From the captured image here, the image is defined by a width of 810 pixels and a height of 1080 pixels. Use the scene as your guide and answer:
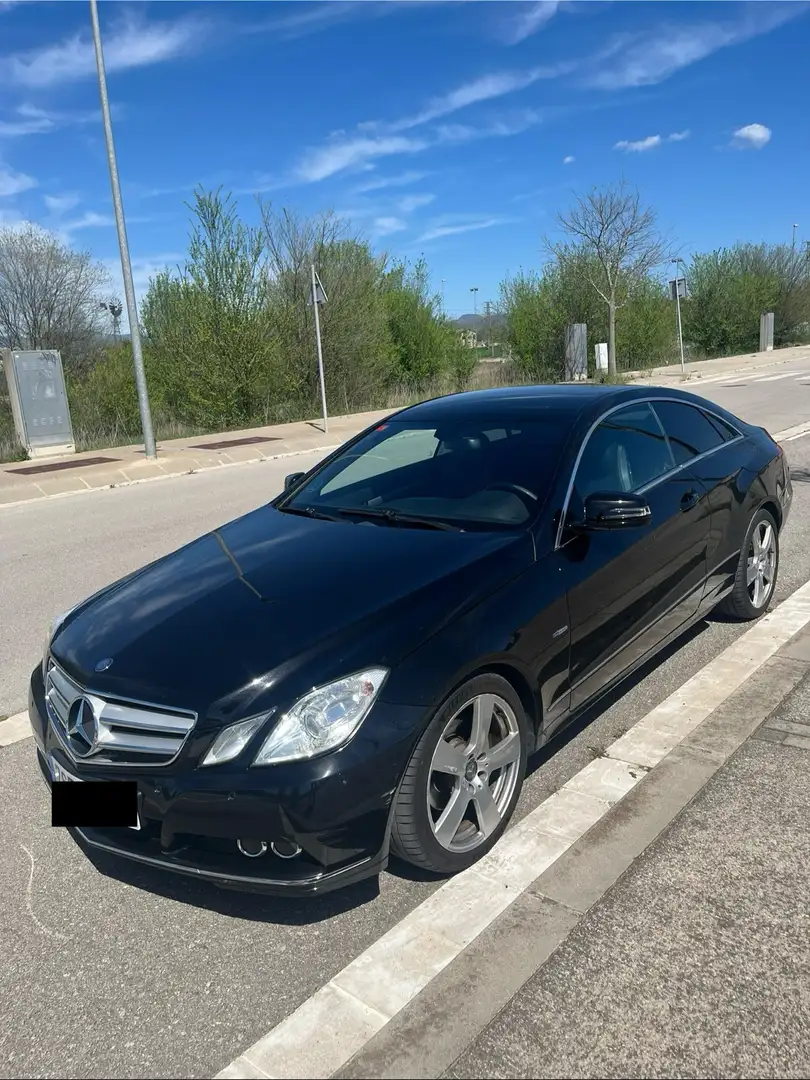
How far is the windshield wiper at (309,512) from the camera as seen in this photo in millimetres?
3791

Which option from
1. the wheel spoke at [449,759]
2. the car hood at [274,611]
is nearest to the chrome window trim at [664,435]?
the car hood at [274,611]

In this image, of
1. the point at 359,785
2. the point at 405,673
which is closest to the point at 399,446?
the point at 405,673

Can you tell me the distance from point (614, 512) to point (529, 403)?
1.02 meters

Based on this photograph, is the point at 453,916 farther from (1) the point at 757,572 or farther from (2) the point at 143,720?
(1) the point at 757,572

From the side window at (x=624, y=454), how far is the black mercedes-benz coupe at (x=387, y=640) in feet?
0.05

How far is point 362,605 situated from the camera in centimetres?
279

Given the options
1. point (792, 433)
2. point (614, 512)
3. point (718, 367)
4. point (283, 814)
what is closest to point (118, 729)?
point (283, 814)

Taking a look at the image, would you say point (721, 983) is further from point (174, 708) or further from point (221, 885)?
point (174, 708)

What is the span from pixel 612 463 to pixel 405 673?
1.78m

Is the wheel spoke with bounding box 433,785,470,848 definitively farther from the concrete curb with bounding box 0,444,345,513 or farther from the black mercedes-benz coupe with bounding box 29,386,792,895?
the concrete curb with bounding box 0,444,345,513

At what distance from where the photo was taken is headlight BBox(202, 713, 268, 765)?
2.40 metres

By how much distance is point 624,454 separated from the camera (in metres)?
4.00

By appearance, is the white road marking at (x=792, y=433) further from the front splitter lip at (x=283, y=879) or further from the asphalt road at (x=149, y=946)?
the front splitter lip at (x=283, y=879)

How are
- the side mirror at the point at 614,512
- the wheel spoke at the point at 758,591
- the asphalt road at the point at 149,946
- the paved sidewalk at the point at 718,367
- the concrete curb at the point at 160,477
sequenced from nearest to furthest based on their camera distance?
the asphalt road at the point at 149,946
the side mirror at the point at 614,512
the wheel spoke at the point at 758,591
the concrete curb at the point at 160,477
the paved sidewalk at the point at 718,367
